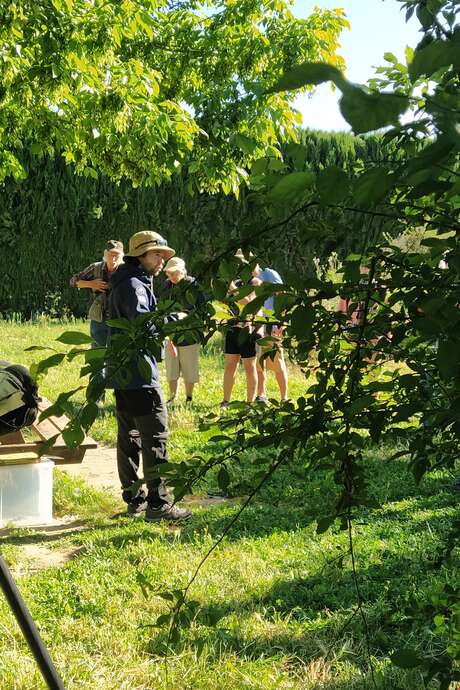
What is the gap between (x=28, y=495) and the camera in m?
5.40

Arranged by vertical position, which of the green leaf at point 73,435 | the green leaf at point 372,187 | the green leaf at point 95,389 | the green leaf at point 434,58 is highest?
the green leaf at point 434,58

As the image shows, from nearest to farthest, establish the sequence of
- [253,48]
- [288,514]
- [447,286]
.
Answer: [447,286], [288,514], [253,48]

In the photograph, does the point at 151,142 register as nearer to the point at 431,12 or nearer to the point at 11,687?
the point at 11,687

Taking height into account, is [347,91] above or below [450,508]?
above

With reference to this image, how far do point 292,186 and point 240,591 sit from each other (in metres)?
3.45

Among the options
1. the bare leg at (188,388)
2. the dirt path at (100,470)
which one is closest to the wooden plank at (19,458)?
the dirt path at (100,470)

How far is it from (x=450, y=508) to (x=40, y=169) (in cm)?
1329

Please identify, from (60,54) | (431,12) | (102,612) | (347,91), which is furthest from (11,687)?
(60,54)

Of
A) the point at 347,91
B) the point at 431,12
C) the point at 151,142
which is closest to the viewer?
the point at 347,91

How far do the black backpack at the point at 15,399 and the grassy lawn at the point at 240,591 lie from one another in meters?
0.65

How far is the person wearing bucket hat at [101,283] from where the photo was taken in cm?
827

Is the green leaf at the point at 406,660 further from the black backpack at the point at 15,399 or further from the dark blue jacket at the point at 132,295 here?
the dark blue jacket at the point at 132,295

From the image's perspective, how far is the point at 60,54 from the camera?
6910mm

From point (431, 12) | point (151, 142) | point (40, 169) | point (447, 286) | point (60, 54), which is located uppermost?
point (40, 169)
